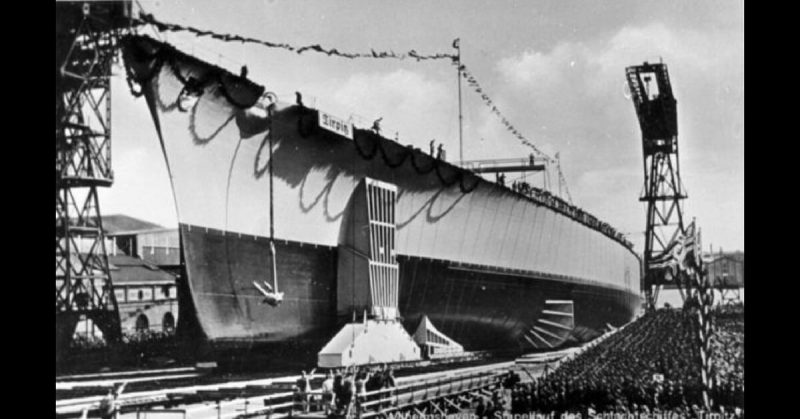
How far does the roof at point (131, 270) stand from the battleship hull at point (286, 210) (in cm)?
1222

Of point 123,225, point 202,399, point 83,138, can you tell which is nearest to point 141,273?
point 123,225

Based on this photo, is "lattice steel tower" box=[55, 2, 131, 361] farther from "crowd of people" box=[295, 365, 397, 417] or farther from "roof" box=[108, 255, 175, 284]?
"crowd of people" box=[295, 365, 397, 417]

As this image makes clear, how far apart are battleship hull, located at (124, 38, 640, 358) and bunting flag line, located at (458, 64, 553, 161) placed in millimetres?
2697

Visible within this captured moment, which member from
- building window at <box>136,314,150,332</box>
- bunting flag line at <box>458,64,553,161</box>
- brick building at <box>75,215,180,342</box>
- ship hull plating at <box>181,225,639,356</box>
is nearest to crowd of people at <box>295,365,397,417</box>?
ship hull plating at <box>181,225,639,356</box>

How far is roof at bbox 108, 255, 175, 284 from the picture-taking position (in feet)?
104

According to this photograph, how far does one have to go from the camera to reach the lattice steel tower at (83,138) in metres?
18.9

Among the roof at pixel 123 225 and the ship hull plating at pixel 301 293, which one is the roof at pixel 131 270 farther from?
the ship hull plating at pixel 301 293

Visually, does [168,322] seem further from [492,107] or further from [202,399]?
[202,399]

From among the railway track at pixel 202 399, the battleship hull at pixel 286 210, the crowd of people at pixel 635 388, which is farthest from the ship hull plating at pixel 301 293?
the crowd of people at pixel 635 388

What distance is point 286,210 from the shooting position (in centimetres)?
2078

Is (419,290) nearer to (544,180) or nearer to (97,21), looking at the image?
(97,21)

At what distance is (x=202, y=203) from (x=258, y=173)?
6.25ft
